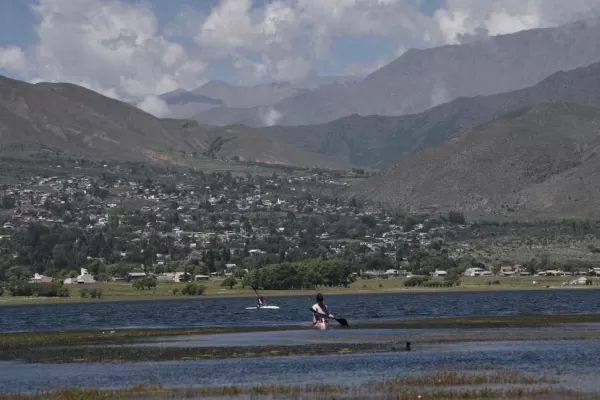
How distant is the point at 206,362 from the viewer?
6544 centimetres

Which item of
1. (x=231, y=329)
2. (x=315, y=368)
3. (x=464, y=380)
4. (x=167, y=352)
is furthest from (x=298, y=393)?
(x=231, y=329)

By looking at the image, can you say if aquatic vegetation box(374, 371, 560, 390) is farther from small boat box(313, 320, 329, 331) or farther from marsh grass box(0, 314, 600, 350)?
marsh grass box(0, 314, 600, 350)

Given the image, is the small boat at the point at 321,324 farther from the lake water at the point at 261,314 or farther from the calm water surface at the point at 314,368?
the lake water at the point at 261,314

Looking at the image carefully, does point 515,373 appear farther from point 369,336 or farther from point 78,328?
point 78,328

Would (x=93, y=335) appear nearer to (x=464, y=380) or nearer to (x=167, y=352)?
(x=167, y=352)

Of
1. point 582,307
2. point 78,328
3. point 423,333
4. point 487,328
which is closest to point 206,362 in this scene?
point 423,333

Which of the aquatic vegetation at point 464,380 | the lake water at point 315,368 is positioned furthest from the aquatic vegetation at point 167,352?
the aquatic vegetation at point 464,380

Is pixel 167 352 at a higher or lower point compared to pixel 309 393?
higher

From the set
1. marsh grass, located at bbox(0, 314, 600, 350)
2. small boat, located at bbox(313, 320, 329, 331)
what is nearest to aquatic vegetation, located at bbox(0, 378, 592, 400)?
small boat, located at bbox(313, 320, 329, 331)

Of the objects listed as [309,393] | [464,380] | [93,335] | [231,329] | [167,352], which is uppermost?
[231,329]

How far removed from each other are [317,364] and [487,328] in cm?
2910

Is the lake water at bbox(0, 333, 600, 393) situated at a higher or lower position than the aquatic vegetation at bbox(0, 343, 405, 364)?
lower

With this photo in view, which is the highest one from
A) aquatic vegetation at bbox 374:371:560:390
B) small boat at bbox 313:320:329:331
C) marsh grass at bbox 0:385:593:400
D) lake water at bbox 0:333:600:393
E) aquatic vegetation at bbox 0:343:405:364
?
small boat at bbox 313:320:329:331

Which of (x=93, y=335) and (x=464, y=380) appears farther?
(x=93, y=335)
